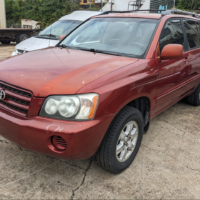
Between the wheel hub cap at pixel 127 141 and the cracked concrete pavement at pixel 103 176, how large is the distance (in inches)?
8.2

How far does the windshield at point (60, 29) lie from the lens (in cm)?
666

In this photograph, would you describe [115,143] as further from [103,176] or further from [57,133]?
[57,133]

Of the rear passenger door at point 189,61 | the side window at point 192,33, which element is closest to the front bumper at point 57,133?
the rear passenger door at point 189,61

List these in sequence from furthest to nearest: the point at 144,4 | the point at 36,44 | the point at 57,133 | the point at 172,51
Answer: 1. the point at 144,4
2. the point at 36,44
3. the point at 172,51
4. the point at 57,133

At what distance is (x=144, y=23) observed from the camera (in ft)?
9.71

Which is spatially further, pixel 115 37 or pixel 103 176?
pixel 115 37

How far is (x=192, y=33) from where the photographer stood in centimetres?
Result: 379

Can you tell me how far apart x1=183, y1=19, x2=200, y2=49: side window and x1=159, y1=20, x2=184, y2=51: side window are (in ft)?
0.91

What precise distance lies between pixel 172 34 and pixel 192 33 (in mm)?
884

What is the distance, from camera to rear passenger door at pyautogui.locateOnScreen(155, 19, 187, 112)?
2.79 m

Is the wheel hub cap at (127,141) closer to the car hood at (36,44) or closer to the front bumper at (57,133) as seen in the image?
the front bumper at (57,133)

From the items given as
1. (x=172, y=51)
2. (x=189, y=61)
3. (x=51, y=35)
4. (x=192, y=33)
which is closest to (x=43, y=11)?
(x=51, y=35)

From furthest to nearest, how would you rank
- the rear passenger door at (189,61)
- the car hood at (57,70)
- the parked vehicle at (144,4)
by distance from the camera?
the parked vehicle at (144,4) < the rear passenger door at (189,61) < the car hood at (57,70)

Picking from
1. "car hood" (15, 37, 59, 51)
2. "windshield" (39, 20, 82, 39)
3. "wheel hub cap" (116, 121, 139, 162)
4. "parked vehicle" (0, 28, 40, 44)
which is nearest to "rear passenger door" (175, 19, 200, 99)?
"wheel hub cap" (116, 121, 139, 162)
